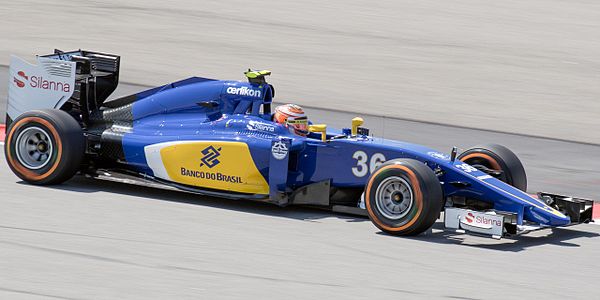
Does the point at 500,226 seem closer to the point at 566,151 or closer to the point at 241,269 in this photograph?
the point at 241,269

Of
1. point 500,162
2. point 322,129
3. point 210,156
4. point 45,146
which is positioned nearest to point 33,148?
point 45,146

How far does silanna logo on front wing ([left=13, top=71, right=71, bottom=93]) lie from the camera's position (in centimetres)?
1216

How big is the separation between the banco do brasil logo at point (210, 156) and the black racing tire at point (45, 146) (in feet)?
4.01

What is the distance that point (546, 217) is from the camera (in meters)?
10.5

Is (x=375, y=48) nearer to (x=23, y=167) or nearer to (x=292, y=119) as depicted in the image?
(x=292, y=119)

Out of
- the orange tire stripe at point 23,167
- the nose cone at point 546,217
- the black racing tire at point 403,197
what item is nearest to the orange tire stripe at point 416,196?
the black racing tire at point 403,197

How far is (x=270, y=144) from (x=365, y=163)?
2.95 feet

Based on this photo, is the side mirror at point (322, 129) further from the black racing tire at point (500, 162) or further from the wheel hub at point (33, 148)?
the wheel hub at point (33, 148)

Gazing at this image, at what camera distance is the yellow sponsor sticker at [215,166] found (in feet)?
36.8

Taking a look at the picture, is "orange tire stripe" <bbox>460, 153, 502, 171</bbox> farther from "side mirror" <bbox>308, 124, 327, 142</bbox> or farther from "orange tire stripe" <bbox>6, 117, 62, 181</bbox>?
"orange tire stripe" <bbox>6, 117, 62, 181</bbox>

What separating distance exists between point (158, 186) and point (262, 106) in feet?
4.29

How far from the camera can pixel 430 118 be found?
18.2m

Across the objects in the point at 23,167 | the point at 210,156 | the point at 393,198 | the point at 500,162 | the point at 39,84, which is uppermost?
the point at 39,84

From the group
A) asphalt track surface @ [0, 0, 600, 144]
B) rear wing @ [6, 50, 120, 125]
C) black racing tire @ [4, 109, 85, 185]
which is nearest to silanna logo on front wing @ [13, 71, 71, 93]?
rear wing @ [6, 50, 120, 125]
